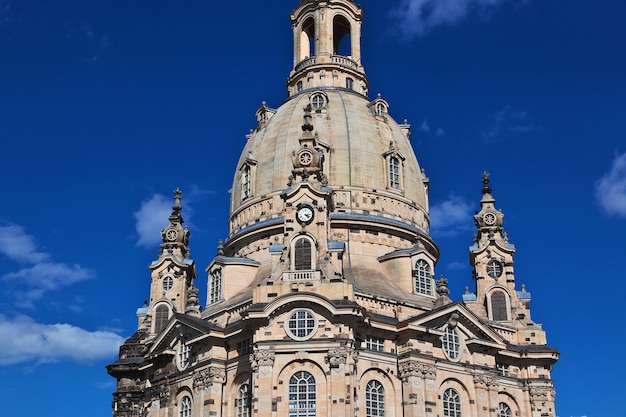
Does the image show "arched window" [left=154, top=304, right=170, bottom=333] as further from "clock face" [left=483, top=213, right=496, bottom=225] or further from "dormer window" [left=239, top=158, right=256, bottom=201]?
"clock face" [left=483, top=213, right=496, bottom=225]

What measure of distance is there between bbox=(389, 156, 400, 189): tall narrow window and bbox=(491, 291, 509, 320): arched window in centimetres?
1222

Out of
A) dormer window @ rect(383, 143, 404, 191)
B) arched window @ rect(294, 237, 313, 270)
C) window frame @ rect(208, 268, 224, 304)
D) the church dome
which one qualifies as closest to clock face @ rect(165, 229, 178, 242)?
the church dome

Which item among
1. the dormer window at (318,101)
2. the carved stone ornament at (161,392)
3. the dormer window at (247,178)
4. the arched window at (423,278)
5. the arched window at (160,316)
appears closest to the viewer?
the carved stone ornament at (161,392)

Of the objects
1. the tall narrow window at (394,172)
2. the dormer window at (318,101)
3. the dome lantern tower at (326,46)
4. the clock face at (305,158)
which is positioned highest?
the dome lantern tower at (326,46)

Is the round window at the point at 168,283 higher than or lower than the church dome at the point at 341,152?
lower

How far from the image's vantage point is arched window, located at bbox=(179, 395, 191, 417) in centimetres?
6025

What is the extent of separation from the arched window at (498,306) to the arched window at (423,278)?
6990mm

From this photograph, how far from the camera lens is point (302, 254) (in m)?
57.5

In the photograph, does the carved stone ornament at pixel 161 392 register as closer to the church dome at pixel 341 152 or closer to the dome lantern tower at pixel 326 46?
the church dome at pixel 341 152

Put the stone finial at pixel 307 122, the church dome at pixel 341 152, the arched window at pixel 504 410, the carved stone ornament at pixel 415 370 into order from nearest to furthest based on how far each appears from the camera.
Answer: the carved stone ornament at pixel 415 370 < the arched window at pixel 504 410 < the stone finial at pixel 307 122 < the church dome at pixel 341 152

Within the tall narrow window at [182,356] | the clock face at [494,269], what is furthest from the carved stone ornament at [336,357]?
the clock face at [494,269]

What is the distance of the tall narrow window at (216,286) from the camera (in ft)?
215

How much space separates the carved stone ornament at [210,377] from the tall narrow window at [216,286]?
8.02 metres

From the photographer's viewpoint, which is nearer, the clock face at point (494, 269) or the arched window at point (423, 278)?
the arched window at point (423, 278)
